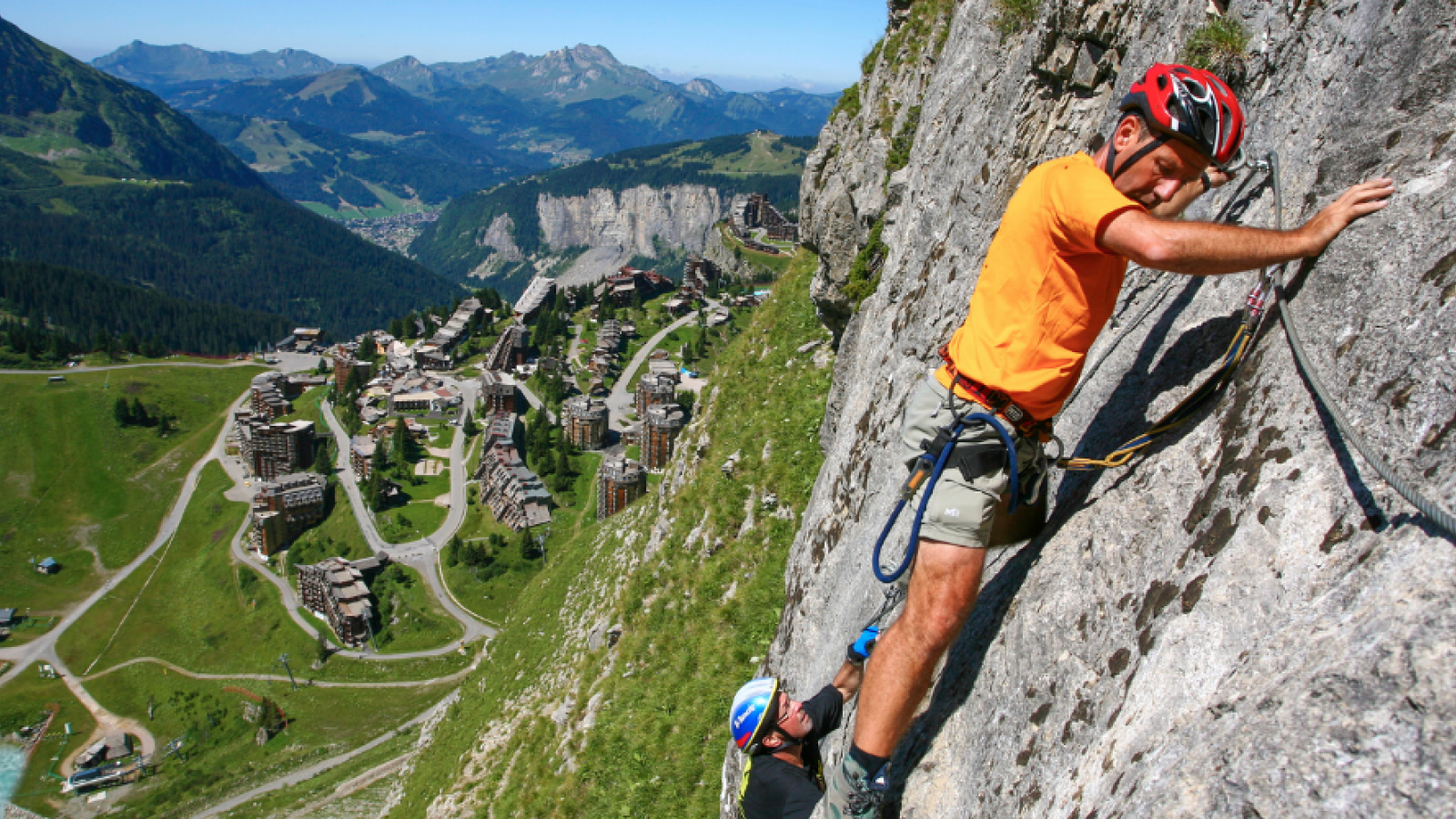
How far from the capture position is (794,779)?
6.72 m

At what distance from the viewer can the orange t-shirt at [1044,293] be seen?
4758mm

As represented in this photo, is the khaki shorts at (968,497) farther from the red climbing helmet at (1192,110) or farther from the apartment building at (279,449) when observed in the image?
the apartment building at (279,449)

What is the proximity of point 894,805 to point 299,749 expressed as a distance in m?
66.5

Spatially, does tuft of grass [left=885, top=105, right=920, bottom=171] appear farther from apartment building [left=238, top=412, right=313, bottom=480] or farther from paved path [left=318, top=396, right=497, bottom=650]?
apartment building [left=238, top=412, right=313, bottom=480]

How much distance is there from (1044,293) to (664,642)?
14777mm

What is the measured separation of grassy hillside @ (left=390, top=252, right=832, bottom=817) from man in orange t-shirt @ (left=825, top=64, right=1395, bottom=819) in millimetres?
8928

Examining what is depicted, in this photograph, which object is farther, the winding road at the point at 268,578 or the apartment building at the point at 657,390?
the apartment building at the point at 657,390

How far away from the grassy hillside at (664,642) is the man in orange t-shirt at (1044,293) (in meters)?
8.93

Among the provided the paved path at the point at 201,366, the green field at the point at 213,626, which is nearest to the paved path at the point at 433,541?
the green field at the point at 213,626

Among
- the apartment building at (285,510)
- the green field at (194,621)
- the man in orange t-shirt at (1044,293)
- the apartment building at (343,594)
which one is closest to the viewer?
the man in orange t-shirt at (1044,293)

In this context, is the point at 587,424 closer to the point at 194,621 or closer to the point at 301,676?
the point at 301,676

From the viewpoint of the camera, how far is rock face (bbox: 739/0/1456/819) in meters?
2.96

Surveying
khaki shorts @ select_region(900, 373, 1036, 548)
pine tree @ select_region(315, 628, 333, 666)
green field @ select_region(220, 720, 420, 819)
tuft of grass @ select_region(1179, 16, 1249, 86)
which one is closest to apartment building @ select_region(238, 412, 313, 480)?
pine tree @ select_region(315, 628, 333, 666)

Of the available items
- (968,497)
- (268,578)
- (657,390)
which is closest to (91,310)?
(268,578)
